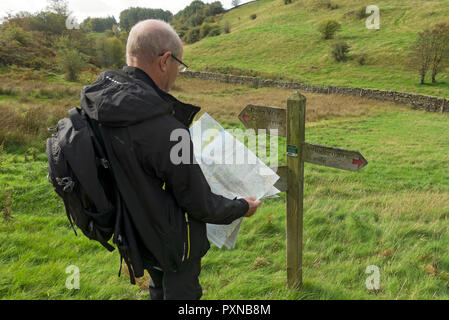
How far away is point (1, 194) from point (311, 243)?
5.11 metres

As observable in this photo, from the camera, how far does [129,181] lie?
1849 mm

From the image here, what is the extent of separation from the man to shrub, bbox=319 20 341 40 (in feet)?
182

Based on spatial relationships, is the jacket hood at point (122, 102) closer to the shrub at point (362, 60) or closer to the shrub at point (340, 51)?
the shrub at point (362, 60)

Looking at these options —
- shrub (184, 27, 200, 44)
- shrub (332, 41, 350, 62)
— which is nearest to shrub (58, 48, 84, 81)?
shrub (332, 41, 350, 62)

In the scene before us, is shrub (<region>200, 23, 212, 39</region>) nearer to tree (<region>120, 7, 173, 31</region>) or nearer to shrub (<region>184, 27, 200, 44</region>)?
shrub (<region>184, 27, 200, 44</region>)

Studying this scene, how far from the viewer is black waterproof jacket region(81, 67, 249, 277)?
1708 millimetres

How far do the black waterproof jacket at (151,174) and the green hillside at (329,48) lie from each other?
109 ft

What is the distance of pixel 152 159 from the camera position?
5.74ft

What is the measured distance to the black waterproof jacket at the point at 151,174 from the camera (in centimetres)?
171

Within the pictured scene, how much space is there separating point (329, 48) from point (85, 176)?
161 feet

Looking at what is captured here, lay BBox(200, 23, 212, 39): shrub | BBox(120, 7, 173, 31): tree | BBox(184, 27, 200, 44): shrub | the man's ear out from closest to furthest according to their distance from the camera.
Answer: the man's ear, BBox(200, 23, 212, 39): shrub, BBox(184, 27, 200, 44): shrub, BBox(120, 7, 173, 31): tree

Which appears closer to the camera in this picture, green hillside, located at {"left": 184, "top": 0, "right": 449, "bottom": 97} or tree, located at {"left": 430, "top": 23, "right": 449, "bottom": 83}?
tree, located at {"left": 430, "top": 23, "right": 449, "bottom": 83}

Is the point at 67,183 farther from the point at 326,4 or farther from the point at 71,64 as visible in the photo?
the point at 326,4
